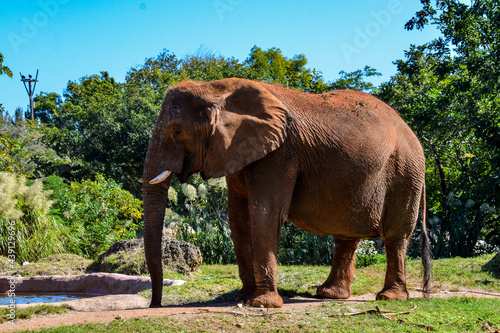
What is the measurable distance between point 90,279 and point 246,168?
455 cm

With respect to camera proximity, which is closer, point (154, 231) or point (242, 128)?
point (154, 231)

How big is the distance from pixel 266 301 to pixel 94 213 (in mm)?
9261

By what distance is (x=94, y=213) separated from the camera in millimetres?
14141

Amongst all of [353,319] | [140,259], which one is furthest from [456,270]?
[140,259]

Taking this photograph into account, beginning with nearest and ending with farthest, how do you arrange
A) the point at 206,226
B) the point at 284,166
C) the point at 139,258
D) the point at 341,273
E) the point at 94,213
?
1. the point at 284,166
2. the point at 341,273
3. the point at 139,258
4. the point at 206,226
5. the point at 94,213

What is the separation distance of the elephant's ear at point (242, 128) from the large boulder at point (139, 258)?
4.95m

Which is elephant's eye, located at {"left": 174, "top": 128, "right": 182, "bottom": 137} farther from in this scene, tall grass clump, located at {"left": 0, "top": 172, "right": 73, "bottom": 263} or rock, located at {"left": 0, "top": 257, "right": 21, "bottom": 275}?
tall grass clump, located at {"left": 0, "top": 172, "right": 73, "bottom": 263}

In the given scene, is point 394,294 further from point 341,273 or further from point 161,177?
point 161,177

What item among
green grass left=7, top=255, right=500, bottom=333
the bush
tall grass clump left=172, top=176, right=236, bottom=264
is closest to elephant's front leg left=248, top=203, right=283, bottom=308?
green grass left=7, top=255, right=500, bottom=333

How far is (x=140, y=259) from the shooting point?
10.7 m

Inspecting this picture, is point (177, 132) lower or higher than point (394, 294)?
higher

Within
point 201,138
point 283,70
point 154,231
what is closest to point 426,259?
point 201,138

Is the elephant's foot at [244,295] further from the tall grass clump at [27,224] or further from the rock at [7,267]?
the tall grass clump at [27,224]

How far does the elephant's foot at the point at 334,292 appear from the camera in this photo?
24.5ft
